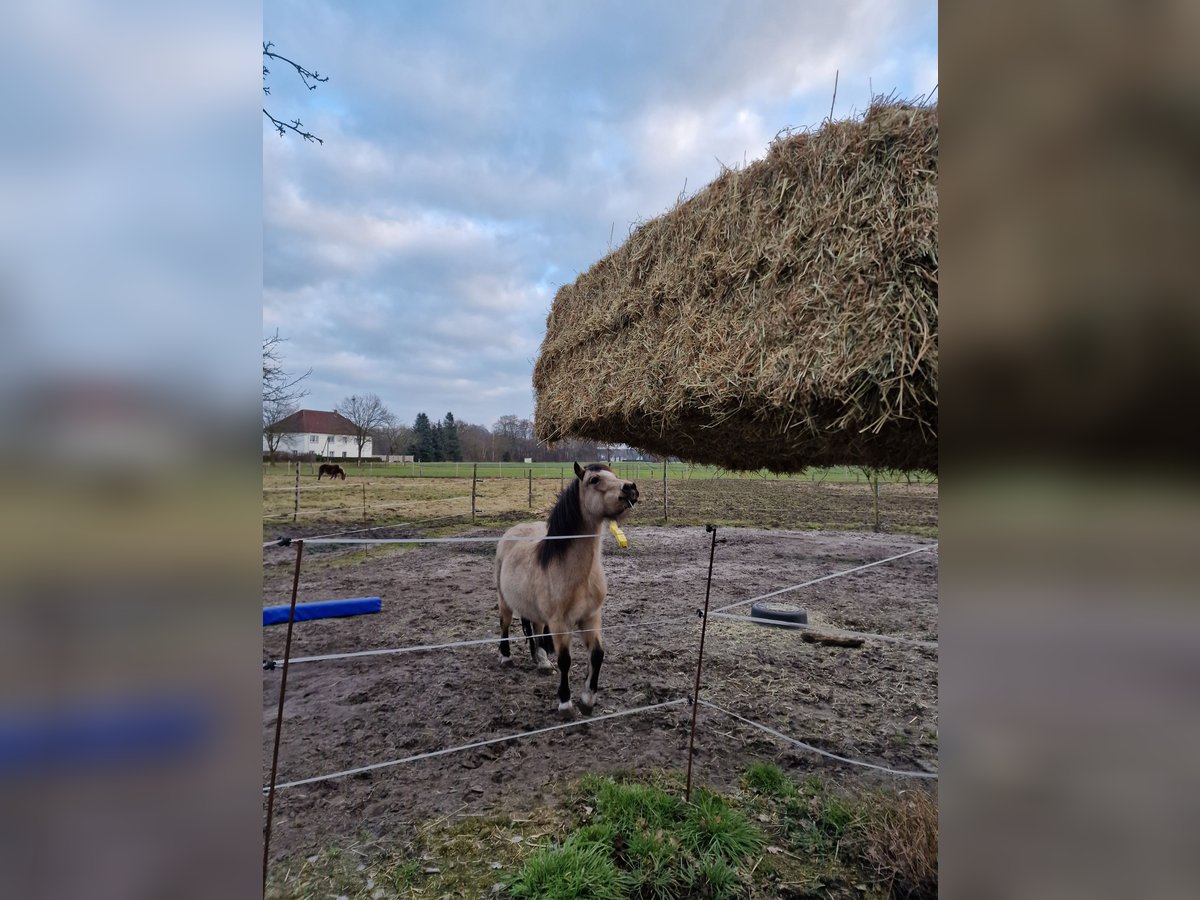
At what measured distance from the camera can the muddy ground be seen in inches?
97.4

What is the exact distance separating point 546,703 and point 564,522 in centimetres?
129

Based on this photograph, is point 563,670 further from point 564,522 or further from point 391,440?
point 391,440

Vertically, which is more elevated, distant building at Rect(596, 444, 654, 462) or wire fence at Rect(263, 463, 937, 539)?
distant building at Rect(596, 444, 654, 462)

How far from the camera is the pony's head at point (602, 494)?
300 cm

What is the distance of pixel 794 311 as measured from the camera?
1488mm

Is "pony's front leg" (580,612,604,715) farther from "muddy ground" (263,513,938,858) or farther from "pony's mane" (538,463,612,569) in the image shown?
"pony's mane" (538,463,612,569)

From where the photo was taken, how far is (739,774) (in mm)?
2574

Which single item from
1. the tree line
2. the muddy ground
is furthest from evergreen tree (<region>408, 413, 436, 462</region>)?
the muddy ground

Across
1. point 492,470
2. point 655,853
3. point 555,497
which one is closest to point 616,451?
point 655,853

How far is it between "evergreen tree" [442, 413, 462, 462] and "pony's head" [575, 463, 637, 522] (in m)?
14.8

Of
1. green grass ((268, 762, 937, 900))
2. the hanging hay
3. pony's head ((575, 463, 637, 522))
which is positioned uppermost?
the hanging hay

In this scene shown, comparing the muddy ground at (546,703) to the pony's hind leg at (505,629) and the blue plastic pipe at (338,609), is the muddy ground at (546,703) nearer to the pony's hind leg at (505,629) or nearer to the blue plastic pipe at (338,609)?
the pony's hind leg at (505,629)
